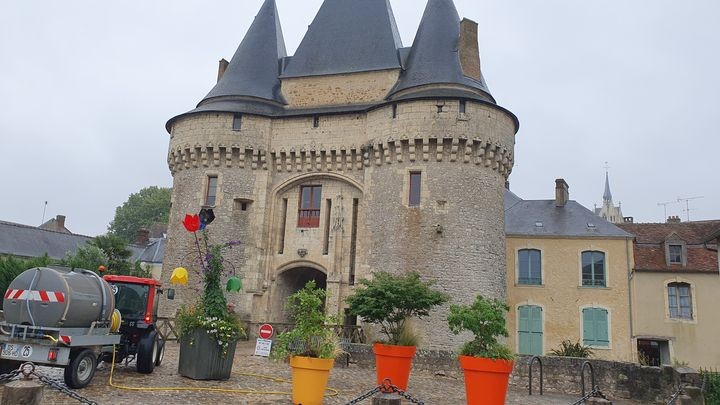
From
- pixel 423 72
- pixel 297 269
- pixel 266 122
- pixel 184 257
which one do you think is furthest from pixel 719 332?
pixel 184 257

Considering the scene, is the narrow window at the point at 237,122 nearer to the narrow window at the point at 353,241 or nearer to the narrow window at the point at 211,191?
the narrow window at the point at 211,191

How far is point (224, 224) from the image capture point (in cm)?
1988

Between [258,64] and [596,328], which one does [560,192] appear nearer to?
[596,328]

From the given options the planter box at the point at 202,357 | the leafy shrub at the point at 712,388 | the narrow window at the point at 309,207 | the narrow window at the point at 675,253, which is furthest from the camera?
the narrow window at the point at 675,253

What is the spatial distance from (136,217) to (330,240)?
130 ft

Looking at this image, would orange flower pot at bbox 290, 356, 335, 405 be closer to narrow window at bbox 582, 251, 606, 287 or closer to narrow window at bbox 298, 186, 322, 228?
narrow window at bbox 298, 186, 322, 228

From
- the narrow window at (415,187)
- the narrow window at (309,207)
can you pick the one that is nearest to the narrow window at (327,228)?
the narrow window at (309,207)

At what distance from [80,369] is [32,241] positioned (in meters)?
31.4

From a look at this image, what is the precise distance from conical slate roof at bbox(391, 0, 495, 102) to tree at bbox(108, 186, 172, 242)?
38.6 metres

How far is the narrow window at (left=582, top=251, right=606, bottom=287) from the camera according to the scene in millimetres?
A: 20453

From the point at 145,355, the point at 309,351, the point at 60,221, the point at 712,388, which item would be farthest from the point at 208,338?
the point at 60,221

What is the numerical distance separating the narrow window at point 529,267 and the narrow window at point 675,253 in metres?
4.81

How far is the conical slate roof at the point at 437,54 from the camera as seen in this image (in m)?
19.0

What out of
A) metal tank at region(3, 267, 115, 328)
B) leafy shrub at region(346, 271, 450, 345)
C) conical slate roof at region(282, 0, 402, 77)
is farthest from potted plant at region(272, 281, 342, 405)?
conical slate roof at region(282, 0, 402, 77)
